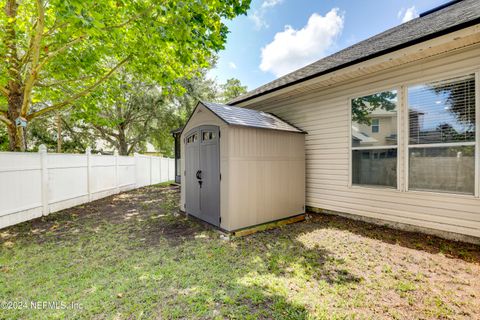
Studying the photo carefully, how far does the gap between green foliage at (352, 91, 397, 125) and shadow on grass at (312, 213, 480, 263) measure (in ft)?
8.18

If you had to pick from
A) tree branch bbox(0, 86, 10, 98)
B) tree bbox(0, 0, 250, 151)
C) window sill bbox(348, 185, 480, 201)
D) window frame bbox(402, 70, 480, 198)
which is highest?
tree bbox(0, 0, 250, 151)

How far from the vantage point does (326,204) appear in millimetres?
5918

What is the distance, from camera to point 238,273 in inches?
117

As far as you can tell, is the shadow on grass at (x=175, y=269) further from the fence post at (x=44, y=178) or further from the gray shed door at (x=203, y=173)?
the fence post at (x=44, y=178)

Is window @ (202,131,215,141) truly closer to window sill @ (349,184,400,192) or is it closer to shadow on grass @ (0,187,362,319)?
shadow on grass @ (0,187,362,319)

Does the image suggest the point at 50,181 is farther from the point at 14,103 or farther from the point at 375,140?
the point at 375,140

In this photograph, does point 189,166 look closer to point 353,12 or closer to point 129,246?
point 129,246

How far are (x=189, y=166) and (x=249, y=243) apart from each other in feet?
8.84

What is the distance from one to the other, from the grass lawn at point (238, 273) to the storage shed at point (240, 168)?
51 centimetres

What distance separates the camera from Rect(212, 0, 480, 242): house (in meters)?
3.78

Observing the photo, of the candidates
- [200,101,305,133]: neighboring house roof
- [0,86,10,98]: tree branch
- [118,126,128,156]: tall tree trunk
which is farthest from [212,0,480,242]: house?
[118,126,128,156]: tall tree trunk

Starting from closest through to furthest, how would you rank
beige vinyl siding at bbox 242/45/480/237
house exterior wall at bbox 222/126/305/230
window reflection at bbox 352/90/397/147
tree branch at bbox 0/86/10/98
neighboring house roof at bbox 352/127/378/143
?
1. beige vinyl siding at bbox 242/45/480/237
2. house exterior wall at bbox 222/126/305/230
3. window reflection at bbox 352/90/397/147
4. neighboring house roof at bbox 352/127/378/143
5. tree branch at bbox 0/86/10/98

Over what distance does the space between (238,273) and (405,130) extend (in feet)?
14.6

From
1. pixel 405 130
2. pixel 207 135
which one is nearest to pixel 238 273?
pixel 207 135
